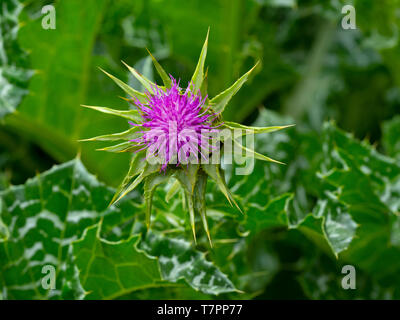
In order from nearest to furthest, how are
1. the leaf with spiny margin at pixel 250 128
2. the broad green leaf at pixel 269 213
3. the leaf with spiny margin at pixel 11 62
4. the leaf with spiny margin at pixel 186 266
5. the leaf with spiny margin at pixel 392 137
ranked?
1. the leaf with spiny margin at pixel 250 128
2. the leaf with spiny margin at pixel 186 266
3. the broad green leaf at pixel 269 213
4. the leaf with spiny margin at pixel 11 62
5. the leaf with spiny margin at pixel 392 137

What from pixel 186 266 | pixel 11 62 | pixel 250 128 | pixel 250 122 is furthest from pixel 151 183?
pixel 250 122

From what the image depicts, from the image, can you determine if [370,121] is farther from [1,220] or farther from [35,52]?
[1,220]

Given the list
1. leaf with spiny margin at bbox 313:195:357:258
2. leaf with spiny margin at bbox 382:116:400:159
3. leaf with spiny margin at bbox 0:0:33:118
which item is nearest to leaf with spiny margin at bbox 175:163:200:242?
leaf with spiny margin at bbox 313:195:357:258

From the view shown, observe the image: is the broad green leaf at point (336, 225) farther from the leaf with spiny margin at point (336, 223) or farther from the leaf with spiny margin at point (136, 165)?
the leaf with spiny margin at point (136, 165)

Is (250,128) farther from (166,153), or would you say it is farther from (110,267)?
(110,267)

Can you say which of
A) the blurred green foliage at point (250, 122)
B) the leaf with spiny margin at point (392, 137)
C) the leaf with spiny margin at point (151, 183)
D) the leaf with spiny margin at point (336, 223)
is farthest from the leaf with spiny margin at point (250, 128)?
the leaf with spiny margin at point (392, 137)
